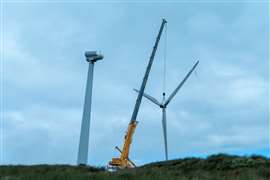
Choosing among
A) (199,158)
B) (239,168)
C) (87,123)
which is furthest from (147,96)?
(239,168)

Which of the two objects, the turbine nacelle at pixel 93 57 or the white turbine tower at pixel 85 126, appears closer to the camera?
the white turbine tower at pixel 85 126

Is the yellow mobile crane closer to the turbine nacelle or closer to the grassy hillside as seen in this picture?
the turbine nacelle

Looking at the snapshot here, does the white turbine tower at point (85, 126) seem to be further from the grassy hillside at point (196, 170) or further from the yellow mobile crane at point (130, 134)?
the grassy hillside at point (196, 170)

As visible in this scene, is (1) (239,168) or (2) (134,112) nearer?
(1) (239,168)

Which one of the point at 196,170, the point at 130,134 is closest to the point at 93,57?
the point at 130,134

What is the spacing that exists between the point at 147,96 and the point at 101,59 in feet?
28.5

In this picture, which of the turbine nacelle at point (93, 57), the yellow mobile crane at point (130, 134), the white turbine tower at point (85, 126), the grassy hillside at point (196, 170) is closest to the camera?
the grassy hillside at point (196, 170)

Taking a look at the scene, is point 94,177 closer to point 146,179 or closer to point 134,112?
point 146,179

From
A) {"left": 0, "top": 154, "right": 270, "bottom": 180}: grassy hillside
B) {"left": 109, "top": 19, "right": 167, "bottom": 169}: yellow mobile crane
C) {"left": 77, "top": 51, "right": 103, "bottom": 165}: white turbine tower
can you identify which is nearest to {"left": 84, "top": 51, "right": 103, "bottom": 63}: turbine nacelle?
{"left": 77, "top": 51, "right": 103, "bottom": 165}: white turbine tower

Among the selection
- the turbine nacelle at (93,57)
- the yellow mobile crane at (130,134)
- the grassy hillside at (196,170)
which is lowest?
the grassy hillside at (196,170)

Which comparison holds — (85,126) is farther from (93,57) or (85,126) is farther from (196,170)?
(196,170)

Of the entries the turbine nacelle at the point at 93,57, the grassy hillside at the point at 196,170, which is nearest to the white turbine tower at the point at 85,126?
the turbine nacelle at the point at 93,57

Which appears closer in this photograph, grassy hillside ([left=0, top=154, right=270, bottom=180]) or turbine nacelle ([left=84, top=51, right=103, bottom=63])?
grassy hillside ([left=0, top=154, right=270, bottom=180])

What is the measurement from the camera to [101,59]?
56156mm
